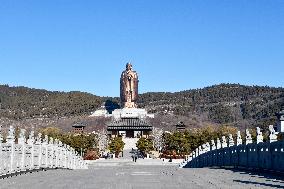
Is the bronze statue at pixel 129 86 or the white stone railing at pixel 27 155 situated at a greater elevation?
the bronze statue at pixel 129 86

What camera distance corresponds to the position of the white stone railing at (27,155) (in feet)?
63.2

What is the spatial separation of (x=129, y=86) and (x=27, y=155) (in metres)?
148

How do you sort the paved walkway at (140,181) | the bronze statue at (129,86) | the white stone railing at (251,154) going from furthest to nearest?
1. the bronze statue at (129,86)
2. the white stone railing at (251,154)
3. the paved walkway at (140,181)

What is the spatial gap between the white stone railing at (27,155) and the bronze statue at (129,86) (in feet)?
441

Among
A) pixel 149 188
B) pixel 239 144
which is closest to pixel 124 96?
pixel 239 144

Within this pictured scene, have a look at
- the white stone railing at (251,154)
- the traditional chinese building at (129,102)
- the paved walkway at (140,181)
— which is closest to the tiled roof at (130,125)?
the traditional chinese building at (129,102)

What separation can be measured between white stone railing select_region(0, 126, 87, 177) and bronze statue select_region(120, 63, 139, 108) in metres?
134

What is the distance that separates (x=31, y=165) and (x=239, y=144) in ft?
33.2

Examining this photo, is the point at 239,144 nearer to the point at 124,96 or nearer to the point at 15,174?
the point at 15,174

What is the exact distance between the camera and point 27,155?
23453 millimetres

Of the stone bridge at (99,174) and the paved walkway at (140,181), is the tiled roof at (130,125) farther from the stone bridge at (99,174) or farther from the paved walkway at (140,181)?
the paved walkway at (140,181)

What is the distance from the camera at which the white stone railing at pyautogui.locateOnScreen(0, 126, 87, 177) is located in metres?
19.3

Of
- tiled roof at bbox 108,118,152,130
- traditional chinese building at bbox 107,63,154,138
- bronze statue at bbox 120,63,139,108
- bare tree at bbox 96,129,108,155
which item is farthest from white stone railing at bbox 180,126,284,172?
bronze statue at bbox 120,63,139,108

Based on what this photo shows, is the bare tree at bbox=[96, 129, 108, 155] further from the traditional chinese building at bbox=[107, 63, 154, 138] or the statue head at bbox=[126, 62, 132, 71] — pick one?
the statue head at bbox=[126, 62, 132, 71]
